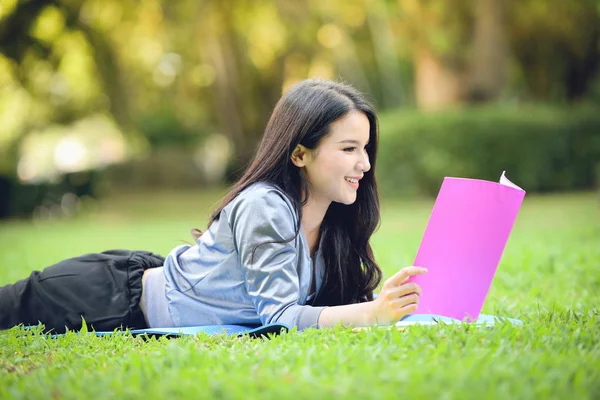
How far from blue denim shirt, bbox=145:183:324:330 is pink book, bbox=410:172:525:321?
0.55 m

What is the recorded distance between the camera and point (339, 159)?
326cm

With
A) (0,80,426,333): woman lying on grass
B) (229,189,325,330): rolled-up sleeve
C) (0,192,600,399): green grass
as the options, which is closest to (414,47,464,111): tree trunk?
(0,192,600,399): green grass

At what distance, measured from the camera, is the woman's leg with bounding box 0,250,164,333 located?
3.47 metres

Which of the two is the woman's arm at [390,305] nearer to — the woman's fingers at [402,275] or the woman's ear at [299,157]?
the woman's fingers at [402,275]

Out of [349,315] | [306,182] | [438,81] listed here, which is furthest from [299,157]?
[438,81]

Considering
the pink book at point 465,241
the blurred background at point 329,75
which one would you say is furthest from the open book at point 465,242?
the blurred background at point 329,75

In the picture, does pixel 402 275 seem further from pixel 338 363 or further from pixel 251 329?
pixel 251 329

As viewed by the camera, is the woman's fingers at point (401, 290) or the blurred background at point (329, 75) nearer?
the woman's fingers at point (401, 290)

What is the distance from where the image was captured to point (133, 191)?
89.4ft

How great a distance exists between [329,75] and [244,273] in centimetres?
2026

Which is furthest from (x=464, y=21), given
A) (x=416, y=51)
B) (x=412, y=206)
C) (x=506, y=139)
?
(x=412, y=206)

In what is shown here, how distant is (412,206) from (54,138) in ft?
73.0

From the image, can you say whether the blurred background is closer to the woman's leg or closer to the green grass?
the woman's leg

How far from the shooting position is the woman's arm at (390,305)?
9.61 feet
